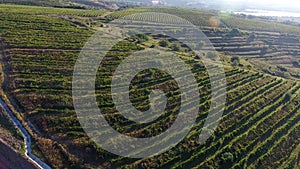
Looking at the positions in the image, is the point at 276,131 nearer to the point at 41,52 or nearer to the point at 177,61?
the point at 177,61

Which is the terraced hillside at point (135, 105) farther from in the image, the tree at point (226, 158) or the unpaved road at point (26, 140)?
the unpaved road at point (26, 140)

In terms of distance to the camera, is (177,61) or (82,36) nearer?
(177,61)

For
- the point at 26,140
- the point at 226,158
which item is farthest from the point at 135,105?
the point at 26,140

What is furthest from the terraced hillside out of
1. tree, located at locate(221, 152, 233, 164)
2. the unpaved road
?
the unpaved road

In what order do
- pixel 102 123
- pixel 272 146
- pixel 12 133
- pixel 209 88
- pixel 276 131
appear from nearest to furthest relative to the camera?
pixel 12 133 → pixel 102 123 → pixel 272 146 → pixel 276 131 → pixel 209 88

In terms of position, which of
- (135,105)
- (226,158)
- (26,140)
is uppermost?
(135,105)

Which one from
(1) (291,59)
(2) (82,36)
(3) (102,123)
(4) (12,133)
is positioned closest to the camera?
(4) (12,133)

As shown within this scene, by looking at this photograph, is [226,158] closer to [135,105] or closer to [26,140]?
[135,105]

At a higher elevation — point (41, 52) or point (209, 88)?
point (41, 52)

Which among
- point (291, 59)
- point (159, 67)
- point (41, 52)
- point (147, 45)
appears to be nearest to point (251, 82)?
point (159, 67)

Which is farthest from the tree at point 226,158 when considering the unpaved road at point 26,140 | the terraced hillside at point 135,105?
the unpaved road at point 26,140
